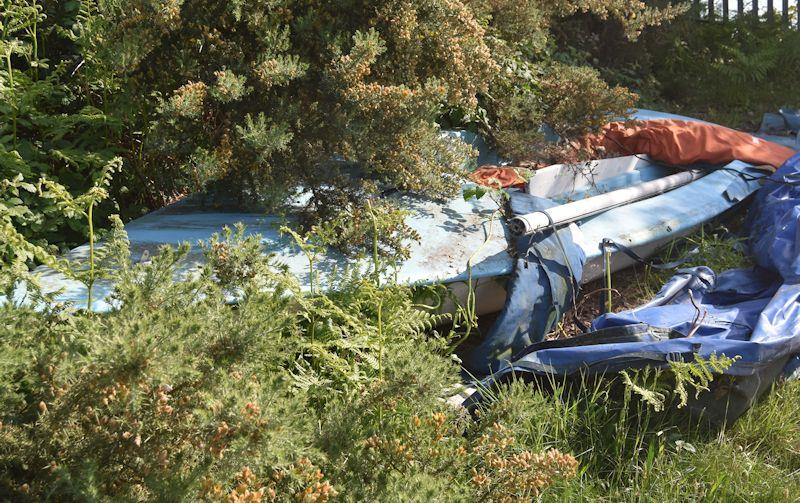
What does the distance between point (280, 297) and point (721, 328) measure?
188 cm

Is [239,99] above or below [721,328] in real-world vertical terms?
above

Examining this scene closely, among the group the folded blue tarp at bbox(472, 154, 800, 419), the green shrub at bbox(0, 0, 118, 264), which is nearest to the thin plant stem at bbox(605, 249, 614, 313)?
the folded blue tarp at bbox(472, 154, 800, 419)

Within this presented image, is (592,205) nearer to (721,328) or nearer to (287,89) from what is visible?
(721,328)

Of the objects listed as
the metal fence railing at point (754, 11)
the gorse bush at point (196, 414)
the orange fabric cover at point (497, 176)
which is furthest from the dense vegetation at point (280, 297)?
the metal fence railing at point (754, 11)

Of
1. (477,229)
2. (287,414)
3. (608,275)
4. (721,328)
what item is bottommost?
(721,328)

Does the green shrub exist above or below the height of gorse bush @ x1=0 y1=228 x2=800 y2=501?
above

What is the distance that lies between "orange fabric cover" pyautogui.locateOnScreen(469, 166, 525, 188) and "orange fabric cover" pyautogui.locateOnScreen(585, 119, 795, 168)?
856 mm

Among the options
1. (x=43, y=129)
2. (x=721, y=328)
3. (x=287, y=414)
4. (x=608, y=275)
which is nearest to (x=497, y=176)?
(x=608, y=275)

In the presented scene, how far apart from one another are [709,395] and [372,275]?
1.29 metres

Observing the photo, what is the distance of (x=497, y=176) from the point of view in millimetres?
4293

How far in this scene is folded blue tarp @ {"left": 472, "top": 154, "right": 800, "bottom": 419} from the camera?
292 cm

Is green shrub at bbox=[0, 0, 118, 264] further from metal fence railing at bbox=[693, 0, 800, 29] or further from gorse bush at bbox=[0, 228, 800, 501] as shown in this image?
metal fence railing at bbox=[693, 0, 800, 29]

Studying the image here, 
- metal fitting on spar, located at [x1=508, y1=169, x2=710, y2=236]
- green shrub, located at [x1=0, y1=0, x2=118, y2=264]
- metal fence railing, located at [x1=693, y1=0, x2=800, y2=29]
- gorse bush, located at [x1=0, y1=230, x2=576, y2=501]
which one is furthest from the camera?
metal fence railing, located at [x1=693, y1=0, x2=800, y2=29]

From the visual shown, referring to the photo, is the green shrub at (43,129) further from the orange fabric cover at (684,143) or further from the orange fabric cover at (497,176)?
the orange fabric cover at (684,143)
